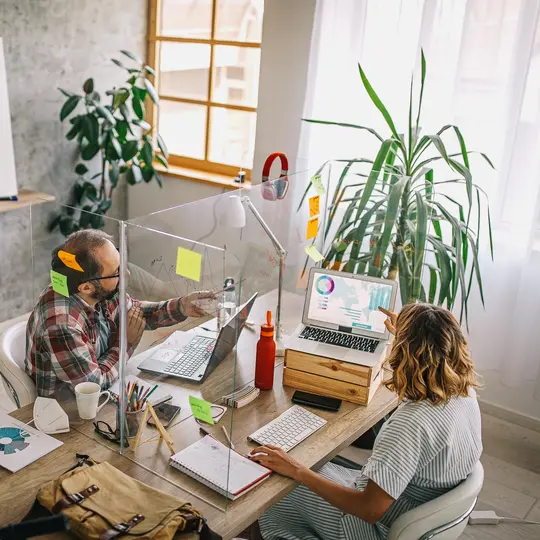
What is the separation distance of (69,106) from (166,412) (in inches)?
101

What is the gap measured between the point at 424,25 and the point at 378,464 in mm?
2250

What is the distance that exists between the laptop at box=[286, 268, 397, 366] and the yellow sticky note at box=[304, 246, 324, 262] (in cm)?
22

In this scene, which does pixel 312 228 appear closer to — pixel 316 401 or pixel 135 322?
pixel 316 401

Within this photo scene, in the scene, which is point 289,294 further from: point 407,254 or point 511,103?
point 511,103

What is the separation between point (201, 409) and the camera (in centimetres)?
177

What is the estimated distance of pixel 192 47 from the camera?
4.53m

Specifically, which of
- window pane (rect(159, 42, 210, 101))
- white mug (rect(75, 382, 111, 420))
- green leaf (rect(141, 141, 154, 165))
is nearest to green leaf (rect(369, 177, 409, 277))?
white mug (rect(75, 382, 111, 420))

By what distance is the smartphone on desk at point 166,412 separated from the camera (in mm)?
1940

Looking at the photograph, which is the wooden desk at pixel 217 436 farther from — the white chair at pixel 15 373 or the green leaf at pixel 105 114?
the green leaf at pixel 105 114

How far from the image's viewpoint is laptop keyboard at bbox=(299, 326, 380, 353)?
2.41m

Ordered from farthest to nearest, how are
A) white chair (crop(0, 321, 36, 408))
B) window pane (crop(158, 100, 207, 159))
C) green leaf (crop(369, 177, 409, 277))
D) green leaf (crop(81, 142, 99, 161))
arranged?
window pane (crop(158, 100, 207, 159)), green leaf (crop(81, 142, 99, 161)), green leaf (crop(369, 177, 409, 277)), white chair (crop(0, 321, 36, 408))

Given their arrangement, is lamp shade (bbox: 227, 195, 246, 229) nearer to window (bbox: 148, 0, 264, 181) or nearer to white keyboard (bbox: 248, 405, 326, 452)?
white keyboard (bbox: 248, 405, 326, 452)

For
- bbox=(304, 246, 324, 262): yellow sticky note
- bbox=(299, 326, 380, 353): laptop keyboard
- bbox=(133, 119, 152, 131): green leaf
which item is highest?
bbox=(133, 119, 152, 131): green leaf

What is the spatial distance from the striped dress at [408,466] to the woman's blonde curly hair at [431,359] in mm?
41
